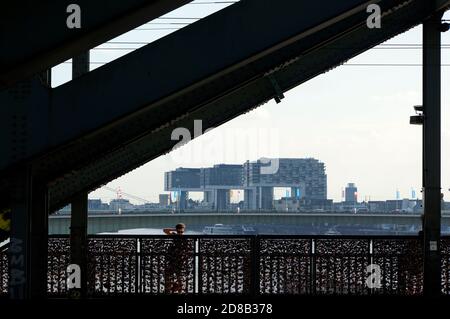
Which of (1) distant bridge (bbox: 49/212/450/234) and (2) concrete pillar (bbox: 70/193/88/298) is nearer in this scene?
(2) concrete pillar (bbox: 70/193/88/298)

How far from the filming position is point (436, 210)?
11.2 meters

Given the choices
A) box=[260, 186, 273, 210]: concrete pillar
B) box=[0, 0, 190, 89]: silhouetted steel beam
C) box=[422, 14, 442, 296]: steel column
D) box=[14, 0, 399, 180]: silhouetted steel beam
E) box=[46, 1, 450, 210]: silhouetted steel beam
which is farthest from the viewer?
box=[260, 186, 273, 210]: concrete pillar

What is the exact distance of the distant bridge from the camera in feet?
199

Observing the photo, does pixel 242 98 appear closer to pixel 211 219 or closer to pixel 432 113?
pixel 432 113

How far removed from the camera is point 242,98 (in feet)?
33.9

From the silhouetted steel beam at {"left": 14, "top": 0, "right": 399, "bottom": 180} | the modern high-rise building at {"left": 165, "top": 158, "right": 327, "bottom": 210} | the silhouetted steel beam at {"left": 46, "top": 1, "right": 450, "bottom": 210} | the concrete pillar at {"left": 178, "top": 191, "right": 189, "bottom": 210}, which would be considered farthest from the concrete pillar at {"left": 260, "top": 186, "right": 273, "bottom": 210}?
Answer: the silhouetted steel beam at {"left": 14, "top": 0, "right": 399, "bottom": 180}

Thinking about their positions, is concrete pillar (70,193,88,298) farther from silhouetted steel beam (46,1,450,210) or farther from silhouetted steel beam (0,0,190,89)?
silhouetted steel beam (0,0,190,89)

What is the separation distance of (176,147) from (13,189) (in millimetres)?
4527

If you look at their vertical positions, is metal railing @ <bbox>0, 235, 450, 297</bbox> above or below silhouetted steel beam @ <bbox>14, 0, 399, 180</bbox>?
below

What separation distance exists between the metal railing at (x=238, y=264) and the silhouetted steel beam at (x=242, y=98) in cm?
150

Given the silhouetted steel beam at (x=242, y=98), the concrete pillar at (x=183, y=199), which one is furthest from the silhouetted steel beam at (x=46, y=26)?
the concrete pillar at (x=183, y=199)

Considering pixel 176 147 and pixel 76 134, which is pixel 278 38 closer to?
pixel 76 134

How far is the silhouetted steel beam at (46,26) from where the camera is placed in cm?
442
